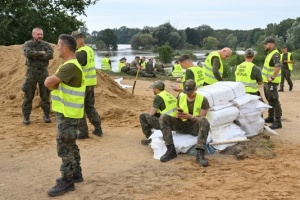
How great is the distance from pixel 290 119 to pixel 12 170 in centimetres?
700

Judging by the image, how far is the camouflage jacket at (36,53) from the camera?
8.44 meters

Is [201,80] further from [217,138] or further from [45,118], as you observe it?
[45,118]

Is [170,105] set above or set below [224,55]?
below

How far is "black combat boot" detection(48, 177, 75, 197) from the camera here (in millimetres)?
5102

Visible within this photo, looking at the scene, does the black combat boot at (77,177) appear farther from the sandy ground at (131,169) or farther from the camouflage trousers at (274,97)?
the camouflage trousers at (274,97)

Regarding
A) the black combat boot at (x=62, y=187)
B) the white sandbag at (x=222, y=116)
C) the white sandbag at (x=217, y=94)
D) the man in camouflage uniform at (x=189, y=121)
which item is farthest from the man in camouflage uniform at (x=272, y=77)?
the black combat boot at (x=62, y=187)

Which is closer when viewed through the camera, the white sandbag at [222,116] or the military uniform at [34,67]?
the white sandbag at [222,116]

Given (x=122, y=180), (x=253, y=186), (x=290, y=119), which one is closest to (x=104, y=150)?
(x=122, y=180)

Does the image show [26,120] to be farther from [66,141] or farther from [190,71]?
[66,141]

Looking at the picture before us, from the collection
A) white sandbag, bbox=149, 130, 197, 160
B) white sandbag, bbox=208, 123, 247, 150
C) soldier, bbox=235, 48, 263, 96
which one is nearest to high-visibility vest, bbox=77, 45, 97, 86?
white sandbag, bbox=149, 130, 197, 160

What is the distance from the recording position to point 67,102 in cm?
508

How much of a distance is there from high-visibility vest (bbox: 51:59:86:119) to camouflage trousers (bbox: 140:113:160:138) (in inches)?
97.1

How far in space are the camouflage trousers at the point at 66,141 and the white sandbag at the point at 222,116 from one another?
277 cm

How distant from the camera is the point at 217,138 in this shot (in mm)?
7160
